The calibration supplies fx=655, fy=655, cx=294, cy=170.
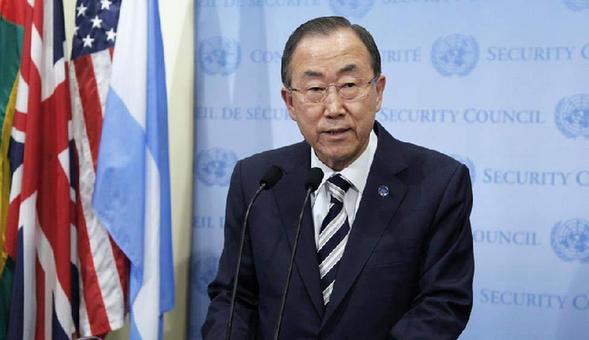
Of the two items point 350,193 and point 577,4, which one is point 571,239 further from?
point 350,193

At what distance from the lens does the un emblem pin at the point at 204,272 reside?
3.16m

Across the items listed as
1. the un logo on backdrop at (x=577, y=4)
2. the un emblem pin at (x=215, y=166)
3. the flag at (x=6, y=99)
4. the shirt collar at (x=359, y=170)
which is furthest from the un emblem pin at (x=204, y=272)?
the un logo on backdrop at (x=577, y=4)

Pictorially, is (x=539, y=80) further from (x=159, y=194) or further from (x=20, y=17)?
(x=20, y=17)

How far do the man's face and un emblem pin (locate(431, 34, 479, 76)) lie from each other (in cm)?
109

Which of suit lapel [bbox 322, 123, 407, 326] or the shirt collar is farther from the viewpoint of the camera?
the shirt collar

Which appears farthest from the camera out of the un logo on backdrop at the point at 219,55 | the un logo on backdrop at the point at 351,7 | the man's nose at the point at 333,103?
the un logo on backdrop at the point at 219,55

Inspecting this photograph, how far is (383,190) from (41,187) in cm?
152

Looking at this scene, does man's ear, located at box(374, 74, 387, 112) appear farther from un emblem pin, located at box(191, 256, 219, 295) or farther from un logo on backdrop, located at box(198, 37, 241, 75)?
un emblem pin, located at box(191, 256, 219, 295)

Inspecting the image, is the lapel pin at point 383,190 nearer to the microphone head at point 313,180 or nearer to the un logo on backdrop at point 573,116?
the microphone head at point 313,180

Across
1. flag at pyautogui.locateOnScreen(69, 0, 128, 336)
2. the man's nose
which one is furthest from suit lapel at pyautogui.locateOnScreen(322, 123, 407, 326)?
flag at pyautogui.locateOnScreen(69, 0, 128, 336)

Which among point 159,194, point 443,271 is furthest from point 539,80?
point 159,194

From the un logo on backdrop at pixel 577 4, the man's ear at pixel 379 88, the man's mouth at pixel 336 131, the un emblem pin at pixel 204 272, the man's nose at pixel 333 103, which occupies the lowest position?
the un emblem pin at pixel 204 272

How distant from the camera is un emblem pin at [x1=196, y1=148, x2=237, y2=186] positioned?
10.2 ft

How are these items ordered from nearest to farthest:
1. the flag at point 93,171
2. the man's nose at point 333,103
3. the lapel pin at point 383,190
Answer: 1. the man's nose at point 333,103
2. the lapel pin at point 383,190
3. the flag at point 93,171
